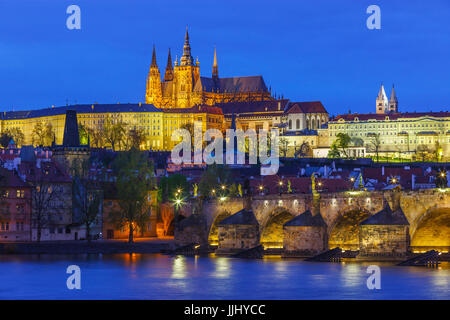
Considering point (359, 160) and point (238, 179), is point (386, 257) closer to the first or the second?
point (238, 179)

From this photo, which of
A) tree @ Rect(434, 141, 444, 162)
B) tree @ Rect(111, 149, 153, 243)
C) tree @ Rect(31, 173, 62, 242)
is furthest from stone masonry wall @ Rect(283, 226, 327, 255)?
tree @ Rect(434, 141, 444, 162)

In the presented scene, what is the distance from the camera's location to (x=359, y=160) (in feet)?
529

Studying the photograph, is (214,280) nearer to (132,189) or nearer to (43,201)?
(132,189)

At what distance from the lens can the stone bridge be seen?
194 feet

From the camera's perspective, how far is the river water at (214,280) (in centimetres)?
5062

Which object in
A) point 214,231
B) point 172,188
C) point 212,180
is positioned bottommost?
point 214,231

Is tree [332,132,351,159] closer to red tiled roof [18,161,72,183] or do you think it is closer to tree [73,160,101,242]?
tree [73,160,101,242]

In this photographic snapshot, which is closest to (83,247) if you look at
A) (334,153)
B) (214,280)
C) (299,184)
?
(214,280)

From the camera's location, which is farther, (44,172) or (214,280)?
(44,172)

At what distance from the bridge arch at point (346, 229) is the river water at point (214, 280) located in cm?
360

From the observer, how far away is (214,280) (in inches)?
2233

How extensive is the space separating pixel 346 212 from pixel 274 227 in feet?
32.2
